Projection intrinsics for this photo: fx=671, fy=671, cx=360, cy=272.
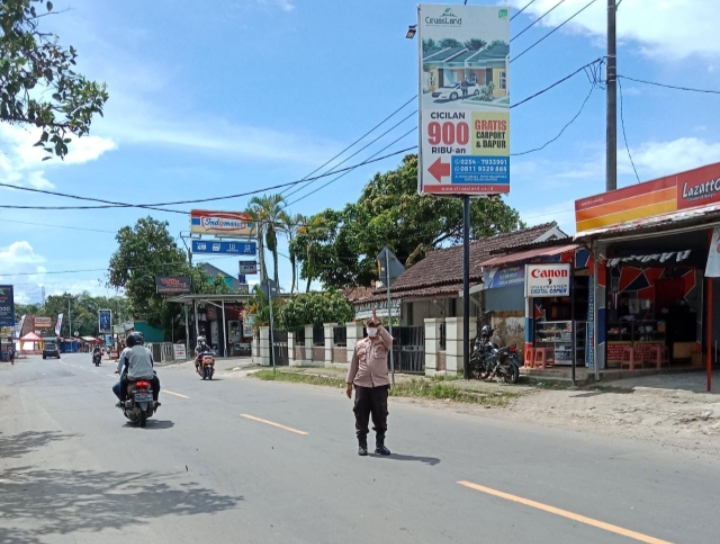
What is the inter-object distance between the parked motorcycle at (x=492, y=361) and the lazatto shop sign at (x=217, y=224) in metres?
27.8

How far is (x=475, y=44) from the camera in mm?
16766

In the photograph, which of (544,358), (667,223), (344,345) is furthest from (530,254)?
(344,345)

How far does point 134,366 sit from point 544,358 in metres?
9.51

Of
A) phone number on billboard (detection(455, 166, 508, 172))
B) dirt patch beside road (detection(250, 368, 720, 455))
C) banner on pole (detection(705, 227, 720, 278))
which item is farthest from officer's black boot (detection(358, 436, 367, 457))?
phone number on billboard (detection(455, 166, 508, 172))

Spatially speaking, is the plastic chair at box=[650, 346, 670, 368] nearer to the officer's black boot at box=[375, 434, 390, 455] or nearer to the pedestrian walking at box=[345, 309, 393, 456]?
the pedestrian walking at box=[345, 309, 393, 456]

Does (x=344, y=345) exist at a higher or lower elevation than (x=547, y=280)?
lower

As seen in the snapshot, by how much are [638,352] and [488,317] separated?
507 centimetres

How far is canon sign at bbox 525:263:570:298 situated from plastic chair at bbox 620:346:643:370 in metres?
1.95

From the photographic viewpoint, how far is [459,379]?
1727 centimetres

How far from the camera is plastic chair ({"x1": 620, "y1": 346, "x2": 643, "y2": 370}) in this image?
1482 centimetres

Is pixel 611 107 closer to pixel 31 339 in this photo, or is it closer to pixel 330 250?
pixel 330 250

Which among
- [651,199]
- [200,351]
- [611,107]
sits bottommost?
[200,351]

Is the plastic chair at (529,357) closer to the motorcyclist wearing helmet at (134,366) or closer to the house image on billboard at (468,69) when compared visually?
the house image on billboard at (468,69)

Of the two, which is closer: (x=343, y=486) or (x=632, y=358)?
(x=343, y=486)
